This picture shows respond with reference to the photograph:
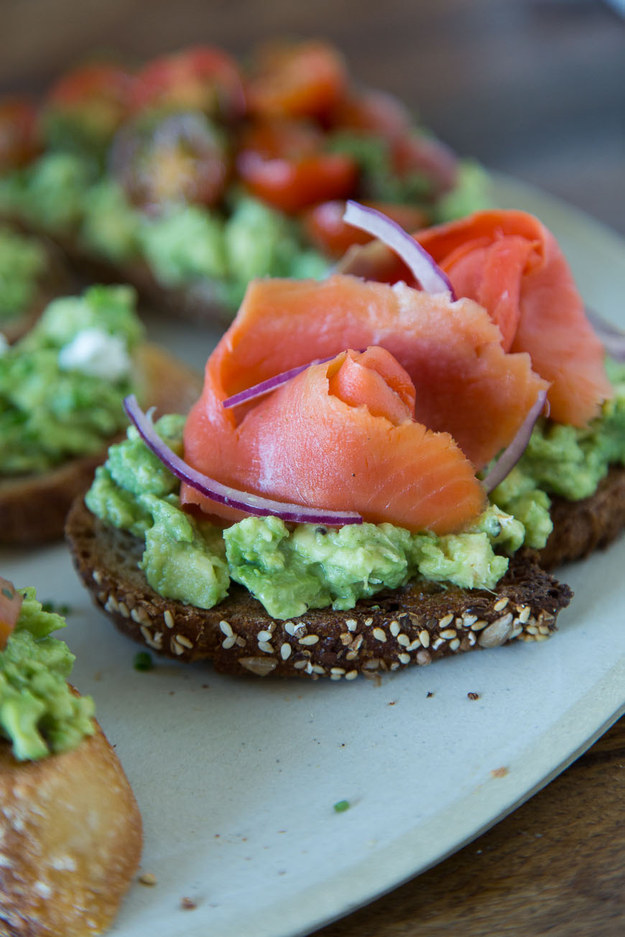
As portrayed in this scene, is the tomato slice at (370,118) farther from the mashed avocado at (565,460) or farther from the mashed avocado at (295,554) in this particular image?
the mashed avocado at (295,554)

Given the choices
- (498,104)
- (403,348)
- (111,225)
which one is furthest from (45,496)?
(498,104)

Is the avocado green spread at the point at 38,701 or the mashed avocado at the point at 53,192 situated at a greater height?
the avocado green spread at the point at 38,701

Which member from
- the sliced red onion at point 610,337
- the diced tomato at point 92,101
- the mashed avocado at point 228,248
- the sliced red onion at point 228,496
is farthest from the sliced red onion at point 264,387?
the diced tomato at point 92,101

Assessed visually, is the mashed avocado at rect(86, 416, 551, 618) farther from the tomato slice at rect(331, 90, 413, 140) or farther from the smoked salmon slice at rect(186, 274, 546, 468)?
the tomato slice at rect(331, 90, 413, 140)

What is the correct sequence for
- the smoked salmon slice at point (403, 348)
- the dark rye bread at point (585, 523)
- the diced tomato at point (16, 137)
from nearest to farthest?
the smoked salmon slice at point (403, 348) < the dark rye bread at point (585, 523) < the diced tomato at point (16, 137)

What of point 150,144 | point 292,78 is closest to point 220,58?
point 292,78

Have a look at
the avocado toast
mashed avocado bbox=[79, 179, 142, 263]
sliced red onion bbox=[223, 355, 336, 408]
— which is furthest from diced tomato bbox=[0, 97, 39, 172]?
sliced red onion bbox=[223, 355, 336, 408]
